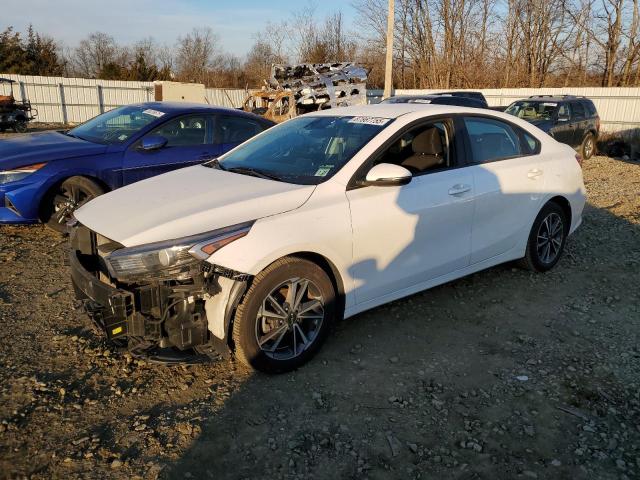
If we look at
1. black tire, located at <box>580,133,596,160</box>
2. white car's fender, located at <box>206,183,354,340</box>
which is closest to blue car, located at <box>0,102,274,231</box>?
white car's fender, located at <box>206,183,354,340</box>

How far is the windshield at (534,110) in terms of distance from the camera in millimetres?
13805

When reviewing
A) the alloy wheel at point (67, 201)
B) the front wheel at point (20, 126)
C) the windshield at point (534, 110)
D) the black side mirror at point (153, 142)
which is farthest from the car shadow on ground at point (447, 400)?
the front wheel at point (20, 126)

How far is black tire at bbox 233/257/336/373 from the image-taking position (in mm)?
3131

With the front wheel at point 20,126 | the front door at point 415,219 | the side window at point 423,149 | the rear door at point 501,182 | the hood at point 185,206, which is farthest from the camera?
the front wheel at point 20,126

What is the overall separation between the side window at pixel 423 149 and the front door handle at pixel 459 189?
7.6 inches

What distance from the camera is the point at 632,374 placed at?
3.54 metres

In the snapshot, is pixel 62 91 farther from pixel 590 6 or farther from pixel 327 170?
pixel 590 6

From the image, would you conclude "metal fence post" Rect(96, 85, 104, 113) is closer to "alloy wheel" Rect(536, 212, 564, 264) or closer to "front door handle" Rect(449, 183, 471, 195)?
"alloy wheel" Rect(536, 212, 564, 264)

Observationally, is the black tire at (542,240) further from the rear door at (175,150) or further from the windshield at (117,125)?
the windshield at (117,125)

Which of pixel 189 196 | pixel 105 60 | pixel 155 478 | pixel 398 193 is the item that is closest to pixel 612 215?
pixel 398 193

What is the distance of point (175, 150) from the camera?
6.52 m

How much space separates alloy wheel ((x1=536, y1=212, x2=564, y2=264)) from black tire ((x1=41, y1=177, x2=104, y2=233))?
15.7ft

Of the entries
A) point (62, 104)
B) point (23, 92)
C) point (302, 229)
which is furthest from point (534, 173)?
point (23, 92)

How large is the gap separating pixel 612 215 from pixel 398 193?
554 cm
